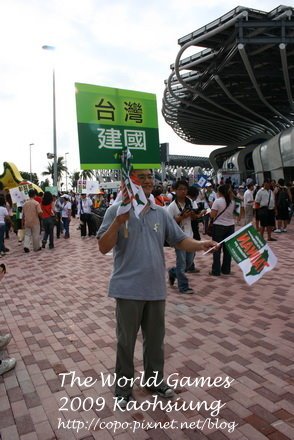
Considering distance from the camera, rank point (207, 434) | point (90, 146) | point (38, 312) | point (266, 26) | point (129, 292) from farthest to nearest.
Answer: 1. point (266, 26)
2. point (38, 312)
3. point (90, 146)
4. point (129, 292)
5. point (207, 434)

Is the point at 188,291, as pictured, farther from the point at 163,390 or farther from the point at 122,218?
the point at 122,218

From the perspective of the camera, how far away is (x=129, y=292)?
264 centimetres

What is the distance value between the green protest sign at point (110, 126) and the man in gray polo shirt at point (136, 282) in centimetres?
30

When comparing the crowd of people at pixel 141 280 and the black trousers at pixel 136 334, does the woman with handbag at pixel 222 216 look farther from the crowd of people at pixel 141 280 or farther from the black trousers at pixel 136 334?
the black trousers at pixel 136 334

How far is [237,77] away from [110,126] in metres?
35.9

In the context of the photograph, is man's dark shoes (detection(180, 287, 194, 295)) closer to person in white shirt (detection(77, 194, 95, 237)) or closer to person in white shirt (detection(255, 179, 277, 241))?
person in white shirt (detection(255, 179, 277, 241))

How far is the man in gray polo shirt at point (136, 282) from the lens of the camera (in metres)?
2.65

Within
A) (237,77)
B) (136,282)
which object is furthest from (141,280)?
(237,77)

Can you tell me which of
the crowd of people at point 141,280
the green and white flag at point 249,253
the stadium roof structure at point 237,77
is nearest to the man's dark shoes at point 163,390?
the crowd of people at point 141,280

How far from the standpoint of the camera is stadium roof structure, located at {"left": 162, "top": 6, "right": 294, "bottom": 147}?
24703mm

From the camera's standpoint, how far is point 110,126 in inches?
115

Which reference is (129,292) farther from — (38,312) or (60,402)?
(38,312)

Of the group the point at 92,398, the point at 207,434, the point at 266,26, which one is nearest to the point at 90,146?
the point at 92,398

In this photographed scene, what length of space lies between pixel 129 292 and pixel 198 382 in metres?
1.10
